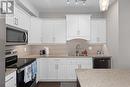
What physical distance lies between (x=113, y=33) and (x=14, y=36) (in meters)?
3.01

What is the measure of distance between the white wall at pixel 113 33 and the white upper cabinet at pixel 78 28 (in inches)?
29.5

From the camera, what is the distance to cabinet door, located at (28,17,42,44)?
6.37 meters

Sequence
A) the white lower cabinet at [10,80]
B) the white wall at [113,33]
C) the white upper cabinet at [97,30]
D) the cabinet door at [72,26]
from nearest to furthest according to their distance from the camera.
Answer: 1. the white lower cabinet at [10,80]
2. the white wall at [113,33]
3. the cabinet door at [72,26]
4. the white upper cabinet at [97,30]

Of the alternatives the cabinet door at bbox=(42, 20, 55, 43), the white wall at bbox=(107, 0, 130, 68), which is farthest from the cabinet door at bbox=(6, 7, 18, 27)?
the white wall at bbox=(107, 0, 130, 68)

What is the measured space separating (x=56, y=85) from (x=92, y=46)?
207cm

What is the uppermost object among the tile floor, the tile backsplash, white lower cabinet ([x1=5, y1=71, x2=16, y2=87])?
the tile backsplash

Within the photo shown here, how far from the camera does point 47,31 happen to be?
6.66 meters

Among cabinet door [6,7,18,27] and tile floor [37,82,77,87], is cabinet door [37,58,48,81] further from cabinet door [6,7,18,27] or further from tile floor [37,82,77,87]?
cabinet door [6,7,18,27]

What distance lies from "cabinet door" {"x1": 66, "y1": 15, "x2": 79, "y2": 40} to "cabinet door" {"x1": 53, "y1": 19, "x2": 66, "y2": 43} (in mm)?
209

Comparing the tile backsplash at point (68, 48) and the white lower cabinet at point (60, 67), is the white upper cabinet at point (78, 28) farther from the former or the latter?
the white lower cabinet at point (60, 67)

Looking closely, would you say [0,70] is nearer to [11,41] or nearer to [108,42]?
[11,41]

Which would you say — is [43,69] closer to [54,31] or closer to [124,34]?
[54,31]

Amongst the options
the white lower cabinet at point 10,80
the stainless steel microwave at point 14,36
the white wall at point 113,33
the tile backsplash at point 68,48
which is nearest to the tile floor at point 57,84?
the tile backsplash at point 68,48

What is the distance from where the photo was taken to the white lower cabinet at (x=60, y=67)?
616cm
